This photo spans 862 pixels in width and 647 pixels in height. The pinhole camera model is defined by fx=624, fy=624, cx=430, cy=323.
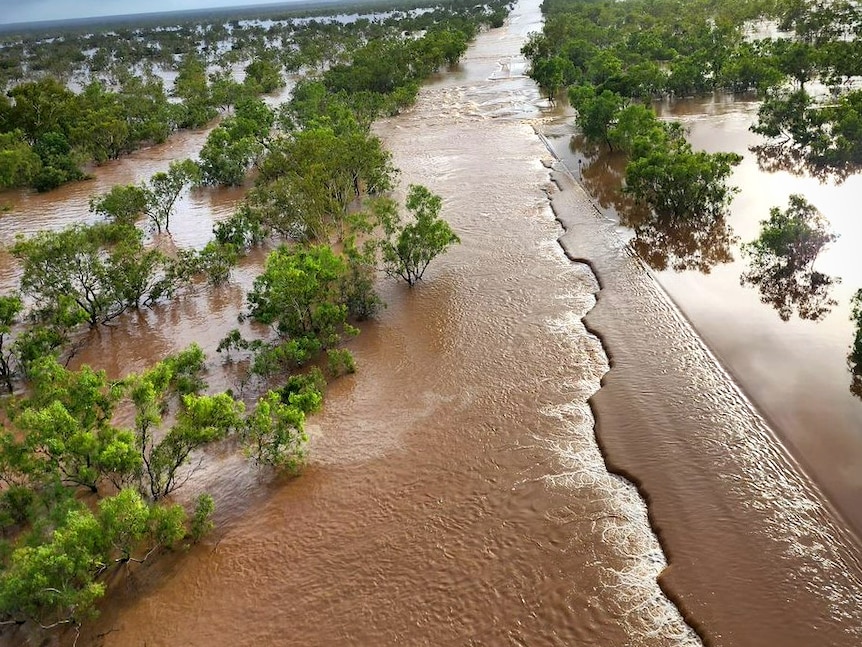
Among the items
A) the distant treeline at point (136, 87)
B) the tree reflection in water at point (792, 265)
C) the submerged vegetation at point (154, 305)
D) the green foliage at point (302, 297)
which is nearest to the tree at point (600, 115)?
the submerged vegetation at point (154, 305)

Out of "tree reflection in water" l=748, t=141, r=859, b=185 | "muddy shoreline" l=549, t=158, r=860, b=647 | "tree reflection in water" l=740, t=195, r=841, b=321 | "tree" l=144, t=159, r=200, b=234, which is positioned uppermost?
"tree" l=144, t=159, r=200, b=234

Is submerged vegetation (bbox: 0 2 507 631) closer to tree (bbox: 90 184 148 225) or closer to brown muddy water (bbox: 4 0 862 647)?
tree (bbox: 90 184 148 225)

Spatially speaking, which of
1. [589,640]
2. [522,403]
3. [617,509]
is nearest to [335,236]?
[522,403]

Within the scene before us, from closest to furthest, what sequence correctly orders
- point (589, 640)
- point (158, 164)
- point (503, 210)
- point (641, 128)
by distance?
point (589, 640), point (503, 210), point (641, 128), point (158, 164)

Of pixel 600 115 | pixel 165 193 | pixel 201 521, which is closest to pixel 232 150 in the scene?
pixel 165 193

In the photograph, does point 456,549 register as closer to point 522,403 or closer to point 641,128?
point 522,403

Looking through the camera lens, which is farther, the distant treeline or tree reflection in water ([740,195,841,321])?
the distant treeline

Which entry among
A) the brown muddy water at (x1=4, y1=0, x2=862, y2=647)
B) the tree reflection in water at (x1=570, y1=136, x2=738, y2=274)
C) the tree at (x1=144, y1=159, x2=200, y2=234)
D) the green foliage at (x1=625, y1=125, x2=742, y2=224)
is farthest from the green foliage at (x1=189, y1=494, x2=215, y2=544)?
the green foliage at (x1=625, y1=125, x2=742, y2=224)

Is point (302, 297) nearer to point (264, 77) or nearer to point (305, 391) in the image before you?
point (305, 391)
